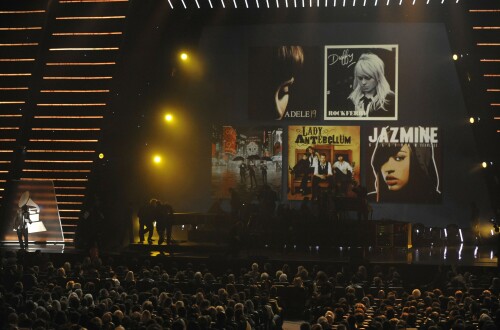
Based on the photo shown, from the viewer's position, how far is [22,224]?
26.5 metres

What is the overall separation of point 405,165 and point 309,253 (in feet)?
25.3

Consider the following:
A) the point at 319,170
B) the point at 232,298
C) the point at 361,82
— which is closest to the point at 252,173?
the point at 319,170

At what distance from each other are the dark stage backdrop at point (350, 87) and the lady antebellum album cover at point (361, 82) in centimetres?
5

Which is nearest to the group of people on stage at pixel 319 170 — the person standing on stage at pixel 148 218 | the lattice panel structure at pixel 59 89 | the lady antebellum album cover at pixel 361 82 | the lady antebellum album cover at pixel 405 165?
the lady antebellum album cover at pixel 405 165

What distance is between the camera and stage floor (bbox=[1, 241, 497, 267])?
2459 cm

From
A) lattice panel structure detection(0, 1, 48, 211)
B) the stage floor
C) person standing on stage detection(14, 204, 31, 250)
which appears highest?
lattice panel structure detection(0, 1, 48, 211)

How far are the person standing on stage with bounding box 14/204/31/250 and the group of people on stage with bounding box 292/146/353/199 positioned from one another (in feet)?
34.7

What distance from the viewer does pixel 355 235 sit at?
27141 millimetres

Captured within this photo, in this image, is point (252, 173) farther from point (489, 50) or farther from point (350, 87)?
point (489, 50)

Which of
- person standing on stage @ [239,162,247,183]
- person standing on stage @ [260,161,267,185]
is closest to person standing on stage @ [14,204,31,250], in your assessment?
person standing on stage @ [239,162,247,183]

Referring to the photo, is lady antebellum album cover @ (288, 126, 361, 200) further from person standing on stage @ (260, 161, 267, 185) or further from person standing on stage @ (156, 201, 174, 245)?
person standing on stage @ (156, 201, 174, 245)

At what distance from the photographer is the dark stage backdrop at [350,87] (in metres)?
32.8

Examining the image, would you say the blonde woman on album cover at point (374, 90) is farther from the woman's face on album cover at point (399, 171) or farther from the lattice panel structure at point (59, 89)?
the lattice panel structure at point (59, 89)

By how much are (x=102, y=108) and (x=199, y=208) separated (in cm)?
764
